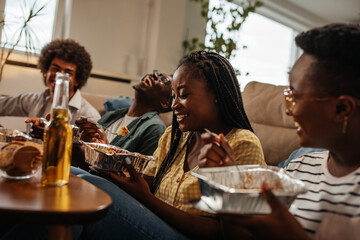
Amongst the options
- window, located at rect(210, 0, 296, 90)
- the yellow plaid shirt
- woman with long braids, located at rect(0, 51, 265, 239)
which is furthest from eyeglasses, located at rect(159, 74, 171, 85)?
window, located at rect(210, 0, 296, 90)

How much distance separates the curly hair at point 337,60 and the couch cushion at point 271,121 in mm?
1218

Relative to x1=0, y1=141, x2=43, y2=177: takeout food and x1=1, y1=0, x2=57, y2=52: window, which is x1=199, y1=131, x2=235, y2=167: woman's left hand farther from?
x1=1, y1=0, x2=57, y2=52: window

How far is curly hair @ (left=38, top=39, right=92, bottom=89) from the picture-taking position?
110 inches

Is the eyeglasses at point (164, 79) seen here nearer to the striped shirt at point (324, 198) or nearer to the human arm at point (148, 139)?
the human arm at point (148, 139)

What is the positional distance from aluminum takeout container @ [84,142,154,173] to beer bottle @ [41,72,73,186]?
363mm

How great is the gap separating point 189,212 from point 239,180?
33 centimetres

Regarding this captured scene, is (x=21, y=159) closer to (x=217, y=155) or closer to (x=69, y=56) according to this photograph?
(x=217, y=155)

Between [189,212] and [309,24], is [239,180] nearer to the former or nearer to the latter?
[189,212]

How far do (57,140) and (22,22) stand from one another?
3096mm

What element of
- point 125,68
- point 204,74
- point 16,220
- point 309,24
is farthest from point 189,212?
point 309,24

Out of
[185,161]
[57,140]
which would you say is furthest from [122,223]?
[185,161]

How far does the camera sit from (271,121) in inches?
86.8

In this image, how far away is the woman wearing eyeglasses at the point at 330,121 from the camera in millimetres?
847

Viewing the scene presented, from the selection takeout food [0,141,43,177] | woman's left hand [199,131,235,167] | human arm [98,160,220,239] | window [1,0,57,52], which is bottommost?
human arm [98,160,220,239]
